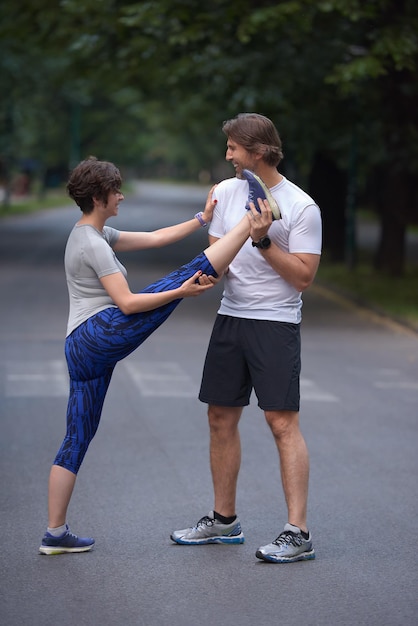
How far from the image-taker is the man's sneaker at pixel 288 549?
18.1 feet

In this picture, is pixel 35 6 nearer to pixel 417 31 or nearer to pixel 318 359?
pixel 417 31

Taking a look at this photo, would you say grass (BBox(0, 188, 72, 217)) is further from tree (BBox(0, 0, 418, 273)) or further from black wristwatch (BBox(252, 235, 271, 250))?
black wristwatch (BBox(252, 235, 271, 250))

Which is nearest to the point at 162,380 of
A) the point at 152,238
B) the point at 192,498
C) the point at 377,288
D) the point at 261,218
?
the point at 192,498

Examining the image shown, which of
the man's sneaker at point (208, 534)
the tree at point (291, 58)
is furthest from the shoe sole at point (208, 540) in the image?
the tree at point (291, 58)

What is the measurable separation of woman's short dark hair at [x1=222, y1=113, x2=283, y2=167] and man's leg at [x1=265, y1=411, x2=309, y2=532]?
1.12 m

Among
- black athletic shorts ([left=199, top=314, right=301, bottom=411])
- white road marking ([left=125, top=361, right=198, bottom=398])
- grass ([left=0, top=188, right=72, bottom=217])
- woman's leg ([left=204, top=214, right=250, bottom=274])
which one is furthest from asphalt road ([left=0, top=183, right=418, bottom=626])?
grass ([left=0, top=188, right=72, bottom=217])

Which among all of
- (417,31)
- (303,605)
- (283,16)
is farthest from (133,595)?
(417,31)

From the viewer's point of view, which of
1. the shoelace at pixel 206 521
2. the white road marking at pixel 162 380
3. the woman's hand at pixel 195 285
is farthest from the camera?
the white road marking at pixel 162 380

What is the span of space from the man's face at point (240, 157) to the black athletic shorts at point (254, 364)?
68cm

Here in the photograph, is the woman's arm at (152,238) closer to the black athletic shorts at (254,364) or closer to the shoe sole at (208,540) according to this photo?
the black athletic shorts at (254,364)

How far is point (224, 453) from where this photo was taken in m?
5.88

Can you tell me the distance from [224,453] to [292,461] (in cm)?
40

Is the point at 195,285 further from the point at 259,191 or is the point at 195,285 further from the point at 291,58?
the point at 291,58

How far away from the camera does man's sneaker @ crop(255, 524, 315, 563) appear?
552cm
